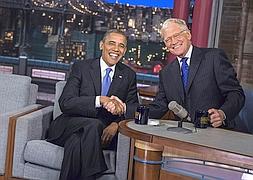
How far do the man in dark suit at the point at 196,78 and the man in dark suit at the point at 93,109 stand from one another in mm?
361

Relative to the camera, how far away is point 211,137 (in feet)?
8.11

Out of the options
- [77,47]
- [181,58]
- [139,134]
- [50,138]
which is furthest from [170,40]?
[77,47]

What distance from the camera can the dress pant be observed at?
10.00 ft

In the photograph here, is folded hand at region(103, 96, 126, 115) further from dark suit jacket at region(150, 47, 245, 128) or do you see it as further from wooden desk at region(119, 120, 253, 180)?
wooden desk at region(119, 120, 253, 180)

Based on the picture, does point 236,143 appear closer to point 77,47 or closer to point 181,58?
point 181,58

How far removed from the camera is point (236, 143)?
239 centimetres

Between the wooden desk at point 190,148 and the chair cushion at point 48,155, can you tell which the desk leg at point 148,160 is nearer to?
the wooden desk at point 190,148

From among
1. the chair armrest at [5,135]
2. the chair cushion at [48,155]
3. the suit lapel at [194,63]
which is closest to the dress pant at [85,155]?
the chair cushion at [48,155]

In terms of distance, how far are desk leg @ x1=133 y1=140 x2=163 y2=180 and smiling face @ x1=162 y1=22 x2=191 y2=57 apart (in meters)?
0.70

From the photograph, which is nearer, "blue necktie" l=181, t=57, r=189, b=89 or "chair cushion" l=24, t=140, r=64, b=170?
"blue necktie" l=181, t=57, r=189, b=89

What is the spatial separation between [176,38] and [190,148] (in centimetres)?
88

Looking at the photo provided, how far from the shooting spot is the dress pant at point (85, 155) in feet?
10.00

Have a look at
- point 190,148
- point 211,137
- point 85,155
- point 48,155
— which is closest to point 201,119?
point 211,137

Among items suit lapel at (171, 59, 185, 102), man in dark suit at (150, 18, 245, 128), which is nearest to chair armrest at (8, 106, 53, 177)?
man in dark suit at (150, 18, 245, 128)
